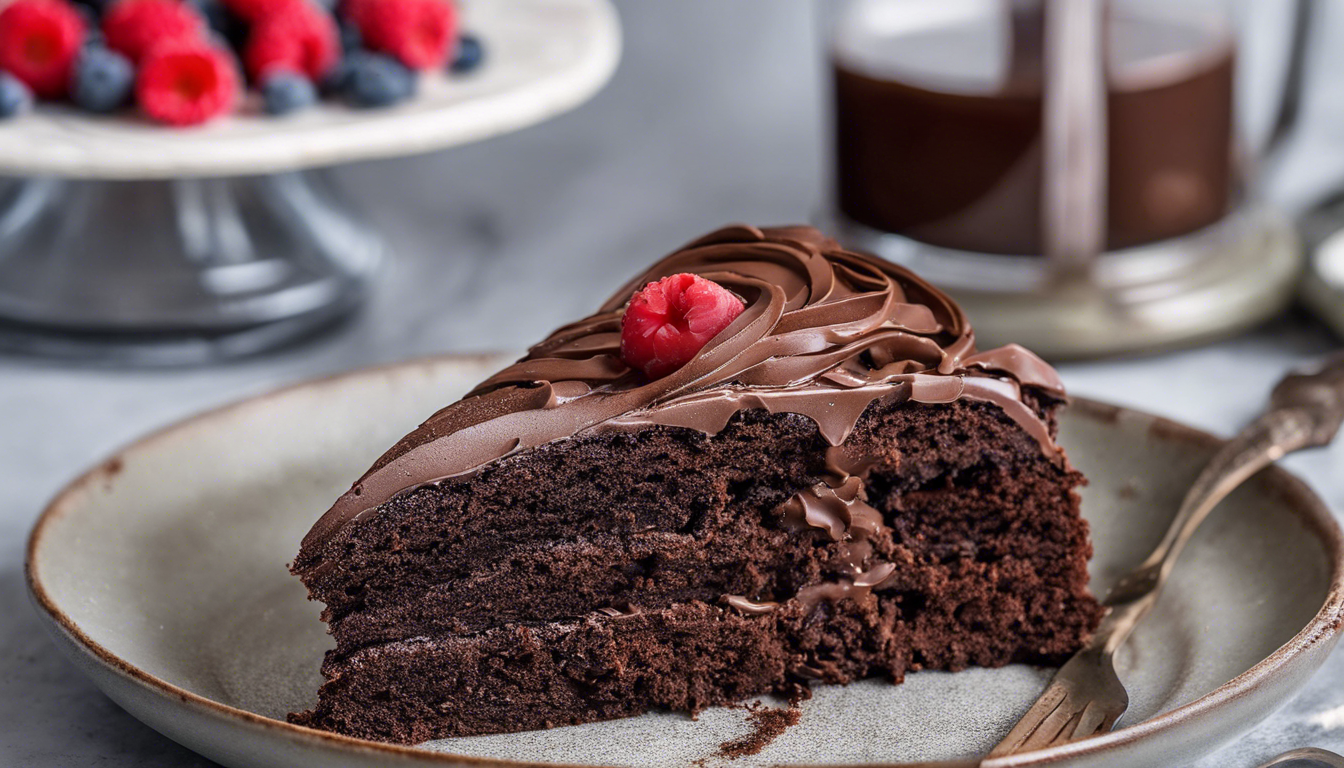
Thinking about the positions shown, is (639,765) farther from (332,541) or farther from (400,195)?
(400,195)

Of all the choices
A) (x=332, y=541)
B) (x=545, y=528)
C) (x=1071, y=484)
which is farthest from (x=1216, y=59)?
(x=332, y=541)

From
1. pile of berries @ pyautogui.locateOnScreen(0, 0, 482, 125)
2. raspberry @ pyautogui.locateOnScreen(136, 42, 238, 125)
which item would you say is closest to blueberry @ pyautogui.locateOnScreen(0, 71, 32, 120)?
pile of berries @ pyautogui.locateOnScreen(0, 0, 482, 125)

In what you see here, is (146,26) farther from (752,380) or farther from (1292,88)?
(1292,88)

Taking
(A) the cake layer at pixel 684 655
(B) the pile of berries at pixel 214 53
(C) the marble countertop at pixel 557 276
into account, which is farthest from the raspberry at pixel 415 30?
(A) the cake layer at pixel 684 655

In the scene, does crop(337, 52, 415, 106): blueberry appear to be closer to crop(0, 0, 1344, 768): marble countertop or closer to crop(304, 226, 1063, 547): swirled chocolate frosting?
crop(0, 0, 1344, 768): marble countertop

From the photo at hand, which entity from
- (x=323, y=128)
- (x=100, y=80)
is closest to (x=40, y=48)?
(x=100, y=80)

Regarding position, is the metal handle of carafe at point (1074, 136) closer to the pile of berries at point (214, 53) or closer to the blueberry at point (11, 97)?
the pile of berries at point (214, 53)
